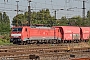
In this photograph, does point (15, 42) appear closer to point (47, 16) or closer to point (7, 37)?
point (7, 37)

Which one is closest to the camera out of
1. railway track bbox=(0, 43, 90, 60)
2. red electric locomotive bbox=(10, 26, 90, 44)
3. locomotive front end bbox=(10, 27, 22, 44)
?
railway track bbox=(0, 43, 90, 60)

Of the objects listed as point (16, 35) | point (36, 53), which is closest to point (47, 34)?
point (16, 35)

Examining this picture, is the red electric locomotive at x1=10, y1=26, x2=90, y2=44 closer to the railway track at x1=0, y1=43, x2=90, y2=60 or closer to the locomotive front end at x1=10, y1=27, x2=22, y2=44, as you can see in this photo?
the locomotive front end at x1=10, y1=27, x2=22, y2=44

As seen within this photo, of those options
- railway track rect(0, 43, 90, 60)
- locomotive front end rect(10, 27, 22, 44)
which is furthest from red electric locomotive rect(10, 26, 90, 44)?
railway track rect(0, 43, 90, 60)

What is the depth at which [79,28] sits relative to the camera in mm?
47938

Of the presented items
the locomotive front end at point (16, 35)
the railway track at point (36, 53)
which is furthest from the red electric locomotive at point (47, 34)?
the railway track at point (36, 53)

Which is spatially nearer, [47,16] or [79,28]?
[79,28]

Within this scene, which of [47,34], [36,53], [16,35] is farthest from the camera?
[47,34]

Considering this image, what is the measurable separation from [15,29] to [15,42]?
1.81 m

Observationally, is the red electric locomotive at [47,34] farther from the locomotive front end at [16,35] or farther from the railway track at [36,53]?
the railway track at [36,53]

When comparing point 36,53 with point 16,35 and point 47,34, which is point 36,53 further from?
point 47,34

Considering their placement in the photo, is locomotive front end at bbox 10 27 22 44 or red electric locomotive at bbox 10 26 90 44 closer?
locomotive front end at bbox 10 27 22 44

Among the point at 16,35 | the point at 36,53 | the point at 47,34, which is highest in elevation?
the point at 16,35


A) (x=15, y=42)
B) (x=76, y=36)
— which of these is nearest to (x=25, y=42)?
(x=15, y=42)
